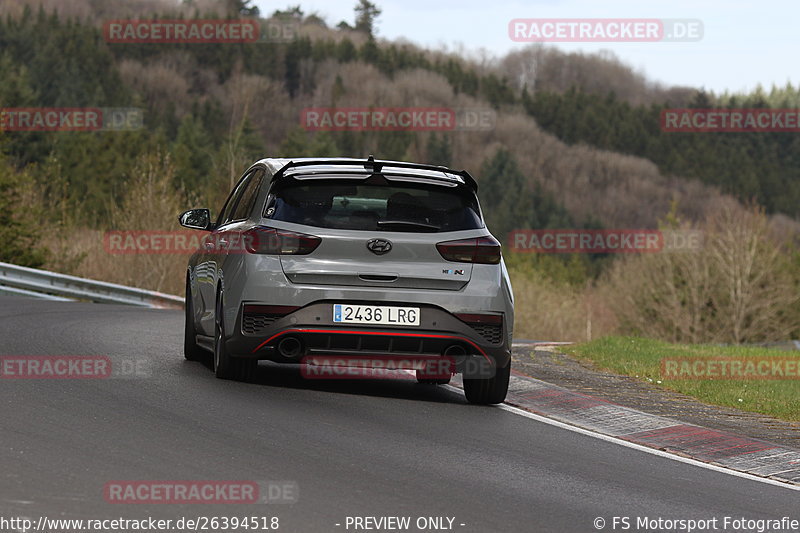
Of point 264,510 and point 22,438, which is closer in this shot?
point 264,510

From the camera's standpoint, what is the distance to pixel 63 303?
20703mm

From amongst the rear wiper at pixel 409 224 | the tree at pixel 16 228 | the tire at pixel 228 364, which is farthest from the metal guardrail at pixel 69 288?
the rear wiper at pixel 409 224

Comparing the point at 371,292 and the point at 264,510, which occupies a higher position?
the point at 371,292

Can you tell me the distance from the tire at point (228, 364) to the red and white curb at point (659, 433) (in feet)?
7.06

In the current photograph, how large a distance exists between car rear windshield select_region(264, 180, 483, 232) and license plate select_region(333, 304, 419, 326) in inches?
24.8

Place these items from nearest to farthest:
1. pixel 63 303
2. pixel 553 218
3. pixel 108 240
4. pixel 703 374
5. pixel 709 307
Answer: pixel 703 374, pixel 63 303, pixel 108 240, pixel 709 307, pixel 553 218

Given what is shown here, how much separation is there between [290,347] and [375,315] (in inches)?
28.6

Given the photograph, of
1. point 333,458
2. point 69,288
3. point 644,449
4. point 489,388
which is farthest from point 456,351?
point 69,288

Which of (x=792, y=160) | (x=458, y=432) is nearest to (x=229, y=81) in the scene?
(x=792, y=160)

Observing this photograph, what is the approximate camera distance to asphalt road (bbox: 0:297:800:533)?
20.2ft

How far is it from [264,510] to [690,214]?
17386cm

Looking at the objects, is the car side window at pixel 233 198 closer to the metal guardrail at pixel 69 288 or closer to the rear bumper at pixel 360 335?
the rear bumper at pixel 360 335

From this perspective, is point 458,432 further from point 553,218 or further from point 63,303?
point 553,218

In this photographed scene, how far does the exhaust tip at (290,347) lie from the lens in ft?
32.1
